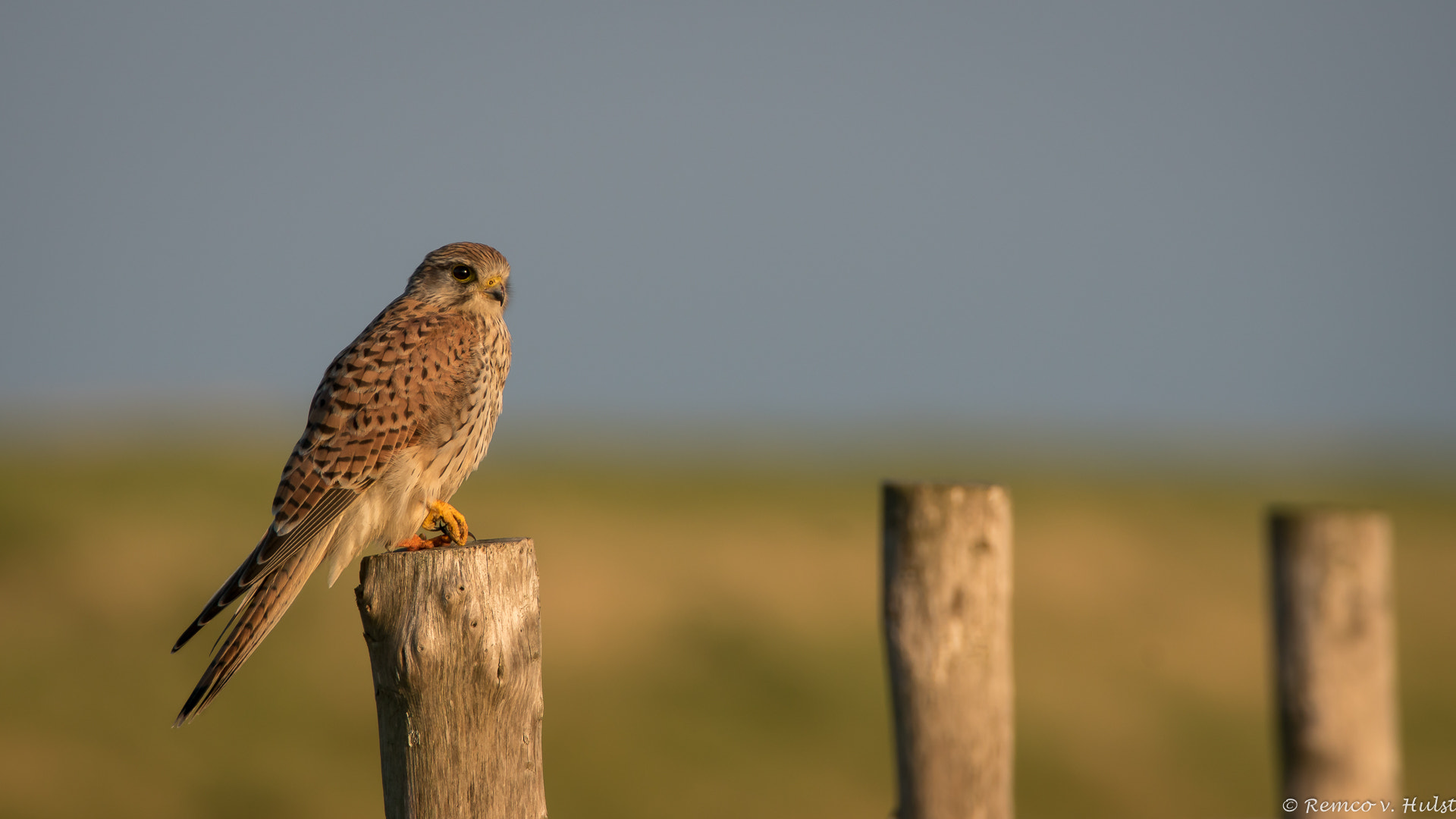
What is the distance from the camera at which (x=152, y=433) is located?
23969 millimetres

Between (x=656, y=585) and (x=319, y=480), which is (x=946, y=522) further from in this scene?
(x=656, y=585)

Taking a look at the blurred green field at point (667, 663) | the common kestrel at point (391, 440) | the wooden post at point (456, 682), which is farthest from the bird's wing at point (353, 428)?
the blurred green field at point (667, 663)

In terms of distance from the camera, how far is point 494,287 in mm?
5238

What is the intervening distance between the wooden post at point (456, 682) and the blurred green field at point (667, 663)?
27.8ft

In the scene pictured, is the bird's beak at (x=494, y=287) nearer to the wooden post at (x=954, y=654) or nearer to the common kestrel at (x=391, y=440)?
the common kestrel at (x=391, y=440)

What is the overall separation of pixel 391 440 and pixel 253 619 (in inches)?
35.9

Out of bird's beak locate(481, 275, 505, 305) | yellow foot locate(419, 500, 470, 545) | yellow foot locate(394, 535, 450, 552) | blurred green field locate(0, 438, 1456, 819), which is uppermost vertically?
bird's beak locate(481, 275, 505, 305)

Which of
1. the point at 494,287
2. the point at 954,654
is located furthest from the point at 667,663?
the point at 954,654

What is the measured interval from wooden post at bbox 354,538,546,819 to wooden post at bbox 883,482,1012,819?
1503 millimetres

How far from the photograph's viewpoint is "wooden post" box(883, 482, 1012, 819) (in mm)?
4129

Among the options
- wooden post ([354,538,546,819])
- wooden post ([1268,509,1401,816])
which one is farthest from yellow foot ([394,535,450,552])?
wooden post ([1268,509,1401,816])

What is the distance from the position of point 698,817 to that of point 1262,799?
5.74 metres

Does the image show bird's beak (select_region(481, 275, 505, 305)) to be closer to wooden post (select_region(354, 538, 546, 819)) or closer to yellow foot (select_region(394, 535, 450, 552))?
yellow foot (select_region(394, 535, 450, 552))

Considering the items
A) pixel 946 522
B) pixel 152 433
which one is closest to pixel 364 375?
pixel 946 522
